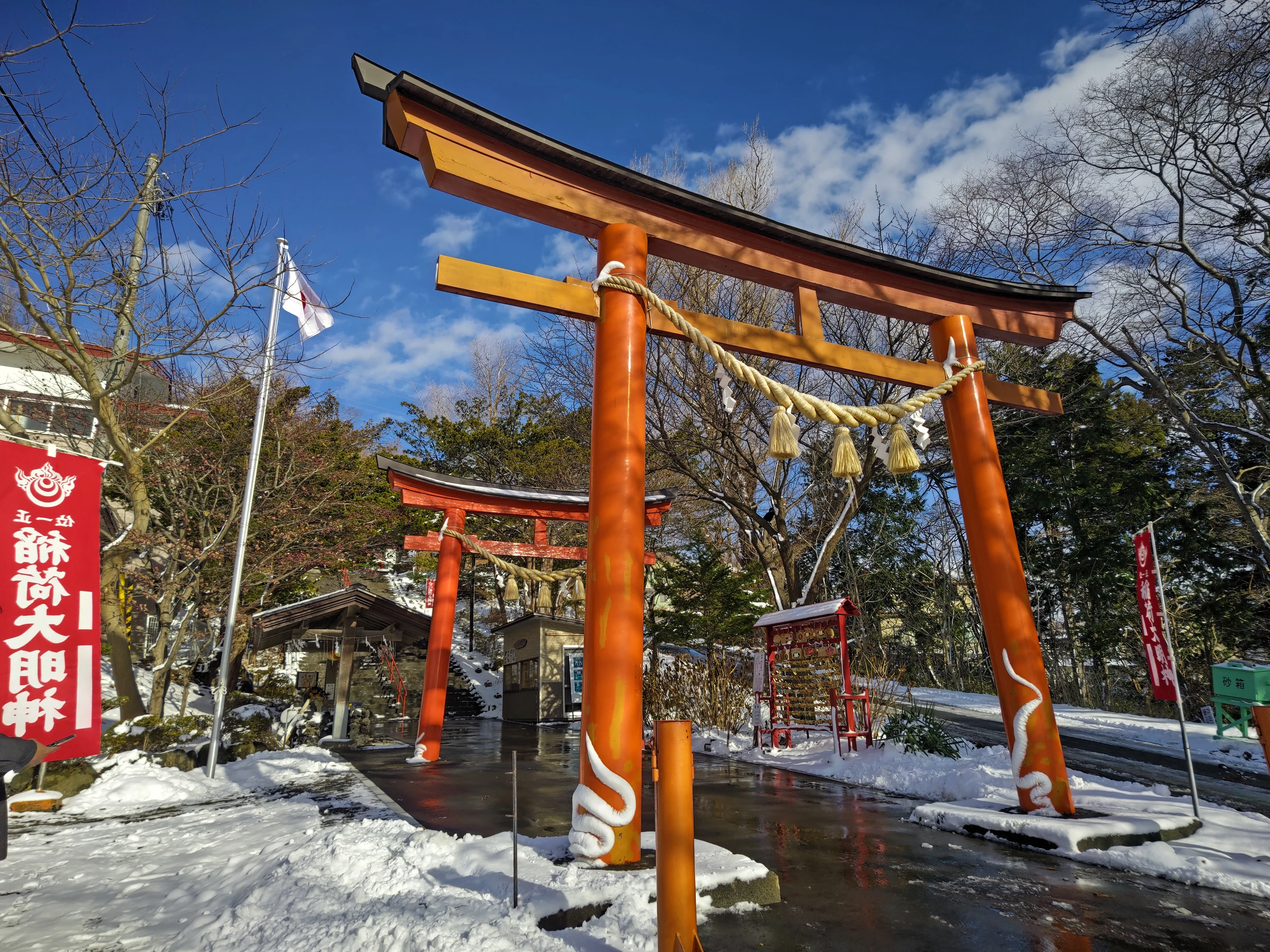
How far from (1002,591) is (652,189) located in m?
4.77

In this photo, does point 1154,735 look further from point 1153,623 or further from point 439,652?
point 439,652

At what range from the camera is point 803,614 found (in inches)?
440

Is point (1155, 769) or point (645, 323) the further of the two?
point (1155, 769)

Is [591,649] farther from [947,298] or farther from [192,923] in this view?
[947,298]

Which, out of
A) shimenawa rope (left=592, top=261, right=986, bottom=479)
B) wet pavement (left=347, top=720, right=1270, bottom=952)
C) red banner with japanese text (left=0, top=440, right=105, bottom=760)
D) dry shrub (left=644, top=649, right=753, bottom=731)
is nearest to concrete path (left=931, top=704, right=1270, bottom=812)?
wet pavement (left=347, top=720, right=1270, bottom=952)

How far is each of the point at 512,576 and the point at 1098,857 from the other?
30.8ft

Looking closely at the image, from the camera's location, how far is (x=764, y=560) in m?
16.1

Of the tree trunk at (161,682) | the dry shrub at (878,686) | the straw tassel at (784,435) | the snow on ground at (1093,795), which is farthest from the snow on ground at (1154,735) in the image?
the tree trunk at (161,682)

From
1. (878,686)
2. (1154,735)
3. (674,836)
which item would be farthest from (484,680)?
(674,836)

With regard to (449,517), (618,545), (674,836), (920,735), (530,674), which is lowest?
(920,735)

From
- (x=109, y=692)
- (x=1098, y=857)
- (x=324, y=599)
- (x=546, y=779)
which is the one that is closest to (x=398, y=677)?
(x=109, y=692)

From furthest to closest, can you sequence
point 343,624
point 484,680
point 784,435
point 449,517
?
point 484,680, point 343,624, point 449,517, point 784,435

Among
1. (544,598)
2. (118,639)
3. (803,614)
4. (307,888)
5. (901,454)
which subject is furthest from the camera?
(544,598)

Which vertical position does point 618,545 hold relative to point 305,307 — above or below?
below
